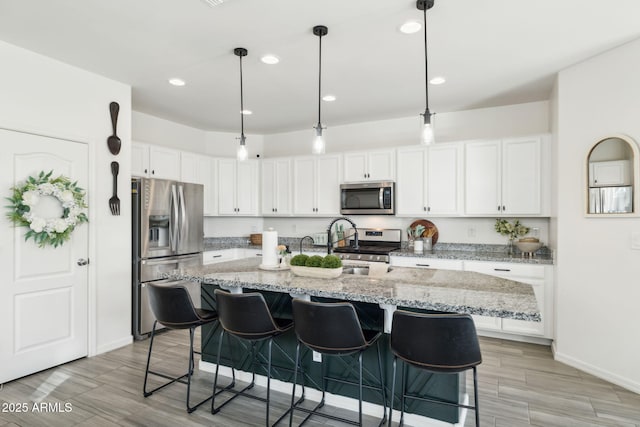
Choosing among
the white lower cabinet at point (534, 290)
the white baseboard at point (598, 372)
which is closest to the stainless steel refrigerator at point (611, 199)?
the white lower cabinet at point (534, 290)

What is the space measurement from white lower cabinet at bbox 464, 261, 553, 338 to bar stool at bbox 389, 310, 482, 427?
235 cm

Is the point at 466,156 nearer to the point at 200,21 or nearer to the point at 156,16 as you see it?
the point at 200,21

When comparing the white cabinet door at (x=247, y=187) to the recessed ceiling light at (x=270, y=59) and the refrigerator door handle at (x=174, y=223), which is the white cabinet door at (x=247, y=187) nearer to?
the refrigerator door handle at (x=174, y=223)

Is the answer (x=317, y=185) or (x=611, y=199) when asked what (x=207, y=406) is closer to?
(x=317, y=185)

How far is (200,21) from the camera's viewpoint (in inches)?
101

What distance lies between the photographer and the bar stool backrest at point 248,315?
2.26m

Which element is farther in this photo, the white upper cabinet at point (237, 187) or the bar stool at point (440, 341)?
the white upper cabinet at point (237, 187)

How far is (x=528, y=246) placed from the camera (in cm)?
404

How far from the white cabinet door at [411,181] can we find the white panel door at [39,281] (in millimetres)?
3522

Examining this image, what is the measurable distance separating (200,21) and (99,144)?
180 centimetres

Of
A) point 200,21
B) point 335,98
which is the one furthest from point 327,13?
point 335,98

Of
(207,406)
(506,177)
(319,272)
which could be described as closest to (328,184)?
(506,177)

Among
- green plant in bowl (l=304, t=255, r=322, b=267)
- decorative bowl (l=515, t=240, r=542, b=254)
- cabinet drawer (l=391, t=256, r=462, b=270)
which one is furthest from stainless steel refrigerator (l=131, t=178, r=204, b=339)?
decorative bowl (l=515, t=240, r=542, b=254)

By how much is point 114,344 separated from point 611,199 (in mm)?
4774
